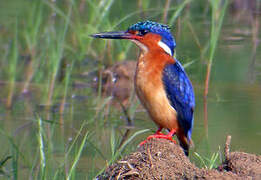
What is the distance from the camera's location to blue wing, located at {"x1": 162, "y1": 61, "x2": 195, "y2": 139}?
16.1 ft

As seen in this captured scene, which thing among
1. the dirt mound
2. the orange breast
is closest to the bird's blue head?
the orange breast

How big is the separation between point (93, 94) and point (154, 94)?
305cm

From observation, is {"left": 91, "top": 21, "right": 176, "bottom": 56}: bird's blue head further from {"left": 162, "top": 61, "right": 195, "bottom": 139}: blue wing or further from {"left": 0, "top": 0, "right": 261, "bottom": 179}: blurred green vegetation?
{"left": 0, "top": 0, "right": 261, "bottom": 179}: blurred green vegetation

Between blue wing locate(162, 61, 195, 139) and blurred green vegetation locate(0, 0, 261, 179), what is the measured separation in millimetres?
240

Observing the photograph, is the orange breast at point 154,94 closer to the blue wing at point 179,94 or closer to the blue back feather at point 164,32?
the blue wing at point 179,94

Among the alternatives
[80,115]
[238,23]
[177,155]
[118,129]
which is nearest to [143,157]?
[177,155]

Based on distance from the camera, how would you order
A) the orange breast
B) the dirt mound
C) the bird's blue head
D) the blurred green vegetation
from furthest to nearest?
the blurred green vegetation
the bird's blue head
the orange breast
the dirt mound

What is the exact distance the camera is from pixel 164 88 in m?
4.89

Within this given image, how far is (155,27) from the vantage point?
5160 millimetres

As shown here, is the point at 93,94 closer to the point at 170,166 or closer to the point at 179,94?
the point at 179,94

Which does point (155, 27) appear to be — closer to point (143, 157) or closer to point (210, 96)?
point (143, 157)

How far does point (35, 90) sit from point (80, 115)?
46.0 inches

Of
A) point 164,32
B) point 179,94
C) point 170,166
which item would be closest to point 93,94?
point 164,32

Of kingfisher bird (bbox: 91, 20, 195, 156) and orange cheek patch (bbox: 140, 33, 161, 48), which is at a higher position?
orange cheek patch (bbox: 140, 33, 161, 48)
